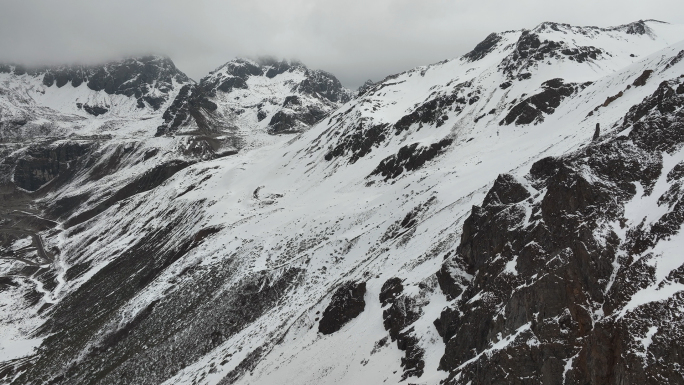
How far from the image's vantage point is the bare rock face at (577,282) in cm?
1482

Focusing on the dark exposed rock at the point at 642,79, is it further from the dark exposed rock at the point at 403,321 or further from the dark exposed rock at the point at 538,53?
the dark exposed rock at the point at 403,321

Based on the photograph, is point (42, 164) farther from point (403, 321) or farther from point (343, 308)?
point (403, 321)

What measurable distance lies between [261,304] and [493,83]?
266 feet

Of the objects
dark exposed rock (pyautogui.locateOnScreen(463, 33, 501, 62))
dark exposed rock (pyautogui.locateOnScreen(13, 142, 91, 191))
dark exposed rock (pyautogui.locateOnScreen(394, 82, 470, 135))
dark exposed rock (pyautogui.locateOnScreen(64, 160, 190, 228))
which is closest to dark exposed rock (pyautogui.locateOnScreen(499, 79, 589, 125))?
dark exposed rock (pyautogui.locateOnScreen(394, 82, 470, 135))

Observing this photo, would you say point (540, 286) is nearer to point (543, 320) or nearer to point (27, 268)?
point (543, 320)

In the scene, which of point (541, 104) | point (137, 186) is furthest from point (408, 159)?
point (137, 186)

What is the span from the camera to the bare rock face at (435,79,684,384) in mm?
14820

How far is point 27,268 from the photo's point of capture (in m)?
96.0

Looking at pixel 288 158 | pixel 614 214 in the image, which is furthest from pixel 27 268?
pixel 614 214

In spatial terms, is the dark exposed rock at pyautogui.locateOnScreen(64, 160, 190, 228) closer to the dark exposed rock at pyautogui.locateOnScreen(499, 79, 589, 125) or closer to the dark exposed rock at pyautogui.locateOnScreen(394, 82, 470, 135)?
the dark exposed rock at pyautogui.locateOnScreen(394, 82, 470, 135)

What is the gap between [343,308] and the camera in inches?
1412

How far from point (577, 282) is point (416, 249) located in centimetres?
2150

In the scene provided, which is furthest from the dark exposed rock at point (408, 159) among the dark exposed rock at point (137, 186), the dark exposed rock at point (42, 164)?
the dark exposed rock at point (42, 164)

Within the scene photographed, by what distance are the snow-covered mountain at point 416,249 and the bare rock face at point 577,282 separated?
3.5 inches
